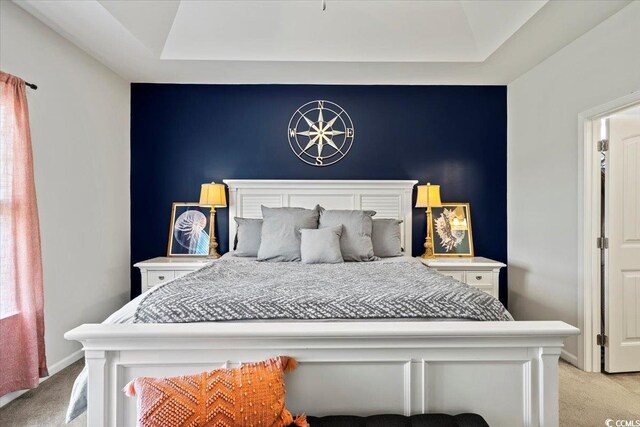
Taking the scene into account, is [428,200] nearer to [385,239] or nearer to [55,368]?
[385,239]

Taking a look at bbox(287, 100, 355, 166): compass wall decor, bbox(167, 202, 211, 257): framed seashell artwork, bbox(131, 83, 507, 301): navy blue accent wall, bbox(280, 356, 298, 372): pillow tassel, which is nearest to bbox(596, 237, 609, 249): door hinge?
bbox(131, 83, 507, 301): navy blue accent wall

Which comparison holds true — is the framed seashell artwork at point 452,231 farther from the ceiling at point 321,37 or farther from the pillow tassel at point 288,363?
the pillow tassel at point 288,363

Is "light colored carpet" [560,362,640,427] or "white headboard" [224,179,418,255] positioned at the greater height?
"white headboard" [224,179,418,255]

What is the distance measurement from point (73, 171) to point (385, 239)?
8.78 feet

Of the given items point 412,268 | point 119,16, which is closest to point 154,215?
point 119,16

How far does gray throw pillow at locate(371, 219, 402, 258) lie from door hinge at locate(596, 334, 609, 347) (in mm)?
1590

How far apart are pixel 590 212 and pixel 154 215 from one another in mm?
3959

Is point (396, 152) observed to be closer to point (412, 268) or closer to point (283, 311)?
point (412, 268)

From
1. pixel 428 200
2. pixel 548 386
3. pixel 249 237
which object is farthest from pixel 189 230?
pixel 548 386

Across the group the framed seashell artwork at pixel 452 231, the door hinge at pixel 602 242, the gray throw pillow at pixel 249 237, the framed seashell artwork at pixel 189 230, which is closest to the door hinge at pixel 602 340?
the door hinge at pixel 602 242

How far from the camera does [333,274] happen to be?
2281 millimetres

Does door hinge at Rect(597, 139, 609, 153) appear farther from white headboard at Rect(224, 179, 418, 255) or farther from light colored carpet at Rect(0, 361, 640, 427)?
light colored carpet at Rect(0, 361, 640, 427)

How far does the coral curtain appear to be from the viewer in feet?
7.37

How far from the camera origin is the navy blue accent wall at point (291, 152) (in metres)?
3.89
